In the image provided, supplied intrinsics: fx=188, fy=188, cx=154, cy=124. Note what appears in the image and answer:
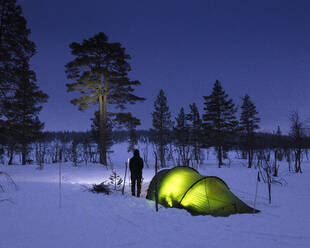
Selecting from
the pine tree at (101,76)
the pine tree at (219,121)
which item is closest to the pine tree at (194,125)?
the pine tree at (219,121)

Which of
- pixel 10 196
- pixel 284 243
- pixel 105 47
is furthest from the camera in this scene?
pixel 105 47

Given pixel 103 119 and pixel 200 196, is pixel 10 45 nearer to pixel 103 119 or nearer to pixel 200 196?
pixel 103 119

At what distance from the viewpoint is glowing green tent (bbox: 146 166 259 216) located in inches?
242

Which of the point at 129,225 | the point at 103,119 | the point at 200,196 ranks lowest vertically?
the point at 129,225

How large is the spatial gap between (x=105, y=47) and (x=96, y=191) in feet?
44.4

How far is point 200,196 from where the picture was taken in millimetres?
6375

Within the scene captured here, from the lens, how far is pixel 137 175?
8.23 m

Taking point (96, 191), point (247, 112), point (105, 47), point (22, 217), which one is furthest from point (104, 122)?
point (247, 112)

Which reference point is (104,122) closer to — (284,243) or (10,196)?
(10,196)

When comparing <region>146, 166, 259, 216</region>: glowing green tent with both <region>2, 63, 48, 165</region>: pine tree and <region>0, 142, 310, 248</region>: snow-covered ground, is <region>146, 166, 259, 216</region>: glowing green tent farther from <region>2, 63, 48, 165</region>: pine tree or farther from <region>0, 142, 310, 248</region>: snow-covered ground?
<region>2, 63, 48, 165</region>: pine tree

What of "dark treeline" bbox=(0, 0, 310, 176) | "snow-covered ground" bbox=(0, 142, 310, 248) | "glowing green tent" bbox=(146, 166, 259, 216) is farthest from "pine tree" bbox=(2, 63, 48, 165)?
"glowing green tent" bbox=(146, 166, 259, 216)

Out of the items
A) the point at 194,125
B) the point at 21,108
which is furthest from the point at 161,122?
the point at 21,108

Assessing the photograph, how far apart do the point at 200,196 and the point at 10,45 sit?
13581mm

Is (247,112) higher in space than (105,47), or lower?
lower
